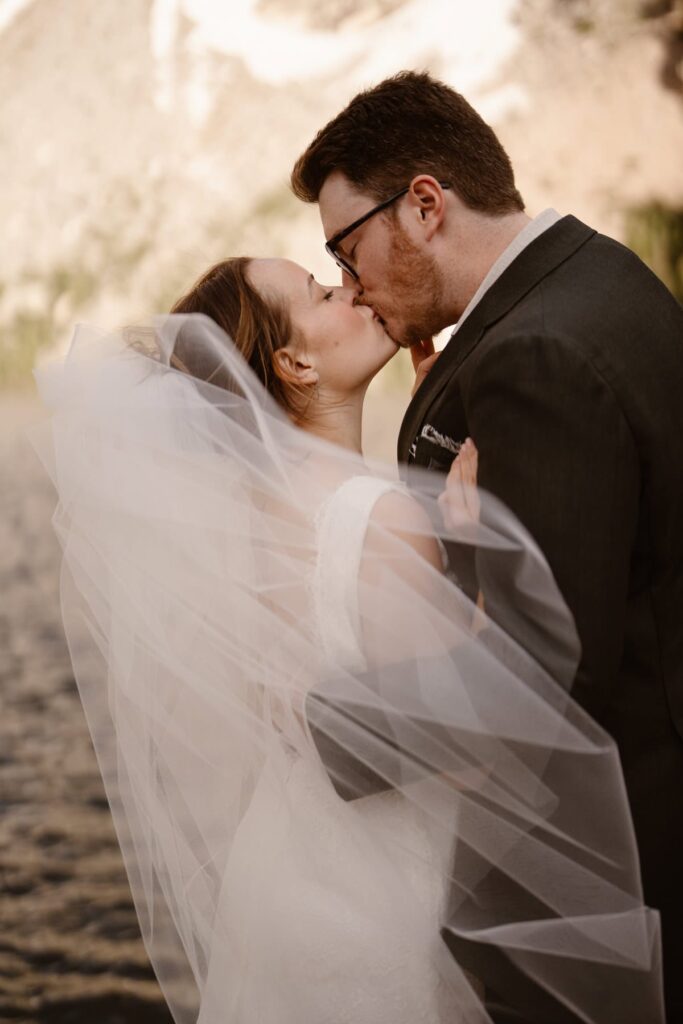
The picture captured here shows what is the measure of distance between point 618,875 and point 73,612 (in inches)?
29.3

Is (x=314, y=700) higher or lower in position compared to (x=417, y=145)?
lower

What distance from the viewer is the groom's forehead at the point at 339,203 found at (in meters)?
1.53

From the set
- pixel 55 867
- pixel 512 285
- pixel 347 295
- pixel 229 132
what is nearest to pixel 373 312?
pixel 347 295

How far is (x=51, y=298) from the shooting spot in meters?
21.8

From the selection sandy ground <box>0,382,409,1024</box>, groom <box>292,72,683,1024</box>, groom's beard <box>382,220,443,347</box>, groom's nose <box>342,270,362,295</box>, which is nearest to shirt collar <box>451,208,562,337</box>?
groom <box>292,72,683,1024</box>

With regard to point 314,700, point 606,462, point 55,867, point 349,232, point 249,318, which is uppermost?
point 349,232

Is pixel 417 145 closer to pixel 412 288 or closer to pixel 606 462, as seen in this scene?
pixel 412 288

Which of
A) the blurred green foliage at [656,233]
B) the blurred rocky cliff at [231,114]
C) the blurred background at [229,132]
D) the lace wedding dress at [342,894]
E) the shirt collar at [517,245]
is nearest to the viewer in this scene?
the lace wedding dress at [342,894]

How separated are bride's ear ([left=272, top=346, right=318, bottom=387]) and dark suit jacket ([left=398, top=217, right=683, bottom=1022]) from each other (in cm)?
26

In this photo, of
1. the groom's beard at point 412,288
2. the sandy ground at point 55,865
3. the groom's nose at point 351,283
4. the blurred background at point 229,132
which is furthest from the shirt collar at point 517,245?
the blurred background at point 229,132

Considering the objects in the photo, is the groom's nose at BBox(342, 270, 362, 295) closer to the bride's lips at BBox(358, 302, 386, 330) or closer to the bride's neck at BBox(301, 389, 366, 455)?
the bride's lips at BBox(358, 302, 386, 330)

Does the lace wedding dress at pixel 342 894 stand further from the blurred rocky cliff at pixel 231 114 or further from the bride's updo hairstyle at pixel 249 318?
the blurred rocky cliff at pixel 231 114

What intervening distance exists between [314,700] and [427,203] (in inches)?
25.5

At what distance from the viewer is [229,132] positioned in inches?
897
